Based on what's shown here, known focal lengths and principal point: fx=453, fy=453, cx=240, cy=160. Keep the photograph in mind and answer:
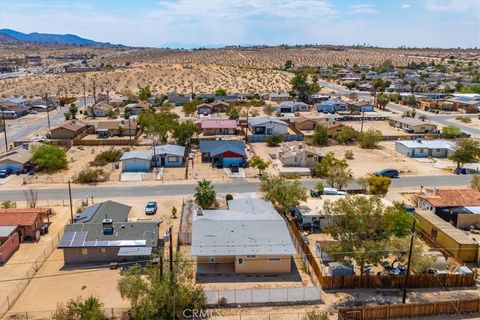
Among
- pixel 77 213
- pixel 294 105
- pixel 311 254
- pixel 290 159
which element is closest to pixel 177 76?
pixel 294 105

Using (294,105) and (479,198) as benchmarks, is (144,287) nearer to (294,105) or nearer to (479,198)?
(479,198)

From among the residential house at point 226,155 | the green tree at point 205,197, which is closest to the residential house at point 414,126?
the residential house at point 226,155

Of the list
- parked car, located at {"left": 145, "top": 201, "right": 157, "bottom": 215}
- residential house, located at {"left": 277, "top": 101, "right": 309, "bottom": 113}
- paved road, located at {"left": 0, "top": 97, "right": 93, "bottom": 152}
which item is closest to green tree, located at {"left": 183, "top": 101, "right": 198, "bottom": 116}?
residential house, located at {"left": 277, "top": 101, "right": 309, "bottom": 113}

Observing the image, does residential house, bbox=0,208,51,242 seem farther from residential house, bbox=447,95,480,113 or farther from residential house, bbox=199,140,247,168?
residential house, bbox=447,95,480,113

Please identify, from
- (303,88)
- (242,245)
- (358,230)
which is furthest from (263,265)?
(303,88)

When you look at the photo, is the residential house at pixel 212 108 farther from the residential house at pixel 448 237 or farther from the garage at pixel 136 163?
the residential house at pixel 448 237

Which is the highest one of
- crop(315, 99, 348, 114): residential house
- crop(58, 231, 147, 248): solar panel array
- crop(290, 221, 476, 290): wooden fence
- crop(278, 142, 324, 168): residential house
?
crop(315, 99, 348, 114): residential house

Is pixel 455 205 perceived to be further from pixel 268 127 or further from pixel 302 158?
pixel 268 127
